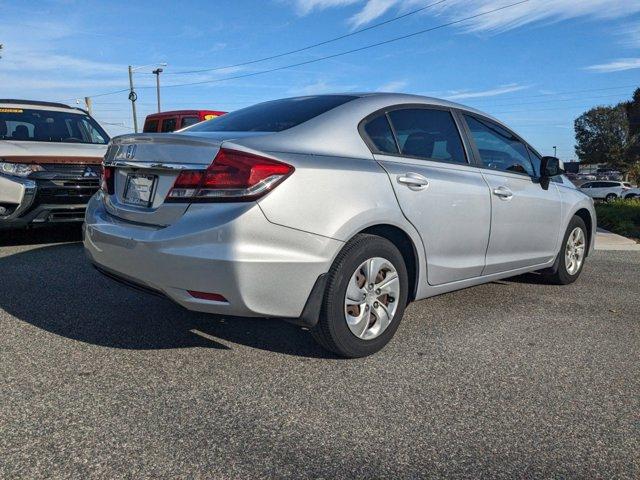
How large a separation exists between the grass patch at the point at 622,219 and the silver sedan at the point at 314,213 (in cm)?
766

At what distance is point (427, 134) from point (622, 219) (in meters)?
9.80

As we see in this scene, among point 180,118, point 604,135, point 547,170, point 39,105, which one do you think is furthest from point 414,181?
point 604,135

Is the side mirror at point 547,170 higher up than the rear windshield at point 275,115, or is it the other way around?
the rear windshield at point 275,115

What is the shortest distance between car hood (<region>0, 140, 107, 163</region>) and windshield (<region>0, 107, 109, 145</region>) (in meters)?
0.50

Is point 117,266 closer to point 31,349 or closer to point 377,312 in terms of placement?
point 31,349

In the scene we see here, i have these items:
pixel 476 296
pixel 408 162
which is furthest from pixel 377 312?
pixel 476 296

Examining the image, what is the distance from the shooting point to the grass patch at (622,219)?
10.9 m

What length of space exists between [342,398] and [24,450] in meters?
1.38

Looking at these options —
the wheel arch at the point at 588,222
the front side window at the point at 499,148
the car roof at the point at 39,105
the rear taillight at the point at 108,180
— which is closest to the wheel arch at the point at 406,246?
the front side window at the point at 499,148

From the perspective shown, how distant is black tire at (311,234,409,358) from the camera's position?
3070 millimetres

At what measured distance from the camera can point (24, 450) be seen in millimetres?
2240

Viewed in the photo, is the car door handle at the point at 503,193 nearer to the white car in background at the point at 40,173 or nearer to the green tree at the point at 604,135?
the white car in background at the point at 40,173

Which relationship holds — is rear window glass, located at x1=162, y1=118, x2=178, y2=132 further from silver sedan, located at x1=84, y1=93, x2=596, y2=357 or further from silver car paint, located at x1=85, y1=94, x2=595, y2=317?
silver car paint, located at x1=85, y1=94, x2=595, y2=317

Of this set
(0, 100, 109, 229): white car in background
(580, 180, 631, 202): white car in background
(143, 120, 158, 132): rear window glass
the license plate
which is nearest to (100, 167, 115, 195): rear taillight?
the license plate
